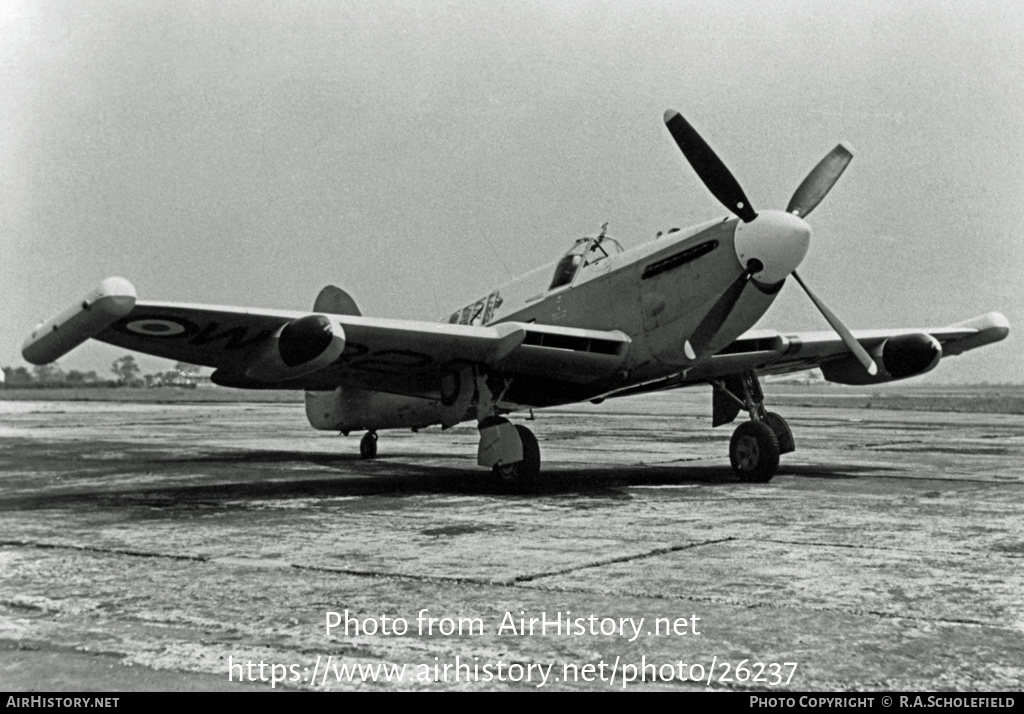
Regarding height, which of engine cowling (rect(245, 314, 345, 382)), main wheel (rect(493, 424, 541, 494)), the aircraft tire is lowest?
main wheel (rect(493, 424, 541, 494))

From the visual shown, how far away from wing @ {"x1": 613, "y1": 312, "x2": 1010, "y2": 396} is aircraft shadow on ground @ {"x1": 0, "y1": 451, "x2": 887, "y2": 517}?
4.47 feet

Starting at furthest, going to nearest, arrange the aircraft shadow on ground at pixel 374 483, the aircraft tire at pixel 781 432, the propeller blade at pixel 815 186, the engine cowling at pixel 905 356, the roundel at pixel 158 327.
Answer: the engine cowling at pixel 905 356
the aircraft tire at pixel 781 432
the propeller blade at pixel 815 186
the aircraft shadow on ground at pixel 374 483
the roundel at pixel 158 327

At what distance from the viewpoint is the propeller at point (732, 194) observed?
1025 centimetres

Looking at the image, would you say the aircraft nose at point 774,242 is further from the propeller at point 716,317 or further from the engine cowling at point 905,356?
the engine cowling at point 905,356

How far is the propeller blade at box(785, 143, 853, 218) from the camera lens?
11203 mm

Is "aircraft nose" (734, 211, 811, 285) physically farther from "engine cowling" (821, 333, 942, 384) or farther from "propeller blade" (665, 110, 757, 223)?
"engine cowling" (821, 333, 942, 384)

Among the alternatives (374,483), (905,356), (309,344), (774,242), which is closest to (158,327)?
(309,344)

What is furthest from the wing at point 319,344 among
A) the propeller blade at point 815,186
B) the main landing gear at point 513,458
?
the propeller blade at point 815,186

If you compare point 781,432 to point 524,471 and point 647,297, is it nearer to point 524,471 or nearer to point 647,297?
point 647,297

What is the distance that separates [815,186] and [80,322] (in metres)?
7.82

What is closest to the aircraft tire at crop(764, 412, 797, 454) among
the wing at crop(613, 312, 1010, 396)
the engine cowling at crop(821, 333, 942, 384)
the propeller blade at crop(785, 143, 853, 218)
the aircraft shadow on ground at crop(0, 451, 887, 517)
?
the aircraft shadow on ground at crop(0, 451, 887, 517)

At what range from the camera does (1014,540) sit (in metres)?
7.23

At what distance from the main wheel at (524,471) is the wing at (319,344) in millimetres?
948

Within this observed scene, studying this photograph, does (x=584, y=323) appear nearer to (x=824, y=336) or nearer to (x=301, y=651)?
(x=824, y=336)
